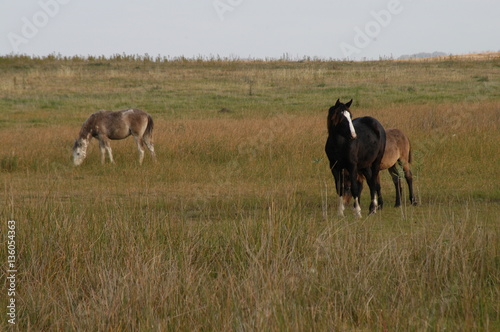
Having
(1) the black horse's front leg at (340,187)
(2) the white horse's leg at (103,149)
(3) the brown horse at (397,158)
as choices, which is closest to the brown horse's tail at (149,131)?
(2) the white horse's leg at (103,149)

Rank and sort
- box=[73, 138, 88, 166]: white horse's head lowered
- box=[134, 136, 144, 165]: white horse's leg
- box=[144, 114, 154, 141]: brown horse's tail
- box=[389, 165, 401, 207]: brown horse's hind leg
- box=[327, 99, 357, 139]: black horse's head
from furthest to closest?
box=[144, 114, 154, 141]: brown horse's tail → box=[134, 136, 144, 165]: white horse's leg → box=[73, 138, 88, 166]: white horse's head lowered → box=[389, 165, 401, 207]: brown horse's hind leg → box=[327, 99, 357, 139]: black horse's head

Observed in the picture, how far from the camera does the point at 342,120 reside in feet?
32.2

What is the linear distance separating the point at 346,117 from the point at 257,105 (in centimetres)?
1759

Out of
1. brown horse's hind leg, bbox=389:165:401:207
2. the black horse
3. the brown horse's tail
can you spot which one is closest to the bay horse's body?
the brown horse's tail

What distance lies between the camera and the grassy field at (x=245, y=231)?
17.7 ft

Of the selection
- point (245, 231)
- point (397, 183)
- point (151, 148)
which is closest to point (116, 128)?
point (151, 148)

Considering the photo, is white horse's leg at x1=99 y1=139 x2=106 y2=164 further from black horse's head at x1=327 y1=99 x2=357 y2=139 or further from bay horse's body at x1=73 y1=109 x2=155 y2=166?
black horse's head at x1=327 y1=99 x2=357 y2=139

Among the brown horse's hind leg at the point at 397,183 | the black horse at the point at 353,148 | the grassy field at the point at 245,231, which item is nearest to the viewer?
the grassy field at the point at 245,231

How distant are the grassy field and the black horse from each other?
512mm

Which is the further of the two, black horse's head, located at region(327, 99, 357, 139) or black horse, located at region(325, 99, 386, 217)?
black horse, located at region(325, 99, 386, 217)

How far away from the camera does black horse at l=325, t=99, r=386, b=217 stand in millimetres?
9867

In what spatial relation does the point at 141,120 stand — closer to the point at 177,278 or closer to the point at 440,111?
the point at 440,111

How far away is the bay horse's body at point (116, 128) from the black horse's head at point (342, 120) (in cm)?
709

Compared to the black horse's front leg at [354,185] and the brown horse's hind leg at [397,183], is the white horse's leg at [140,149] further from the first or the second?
the black horse's front leg at [354,185]
